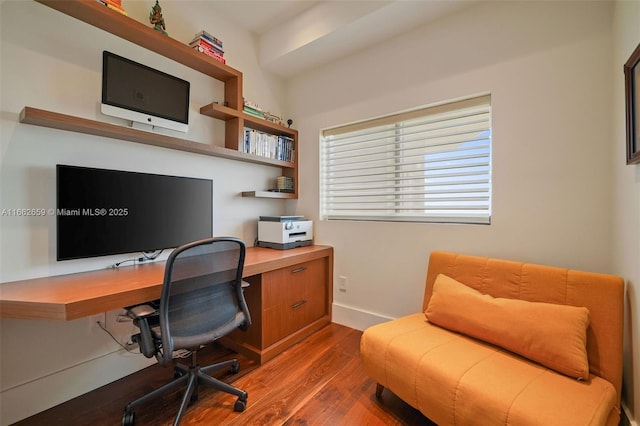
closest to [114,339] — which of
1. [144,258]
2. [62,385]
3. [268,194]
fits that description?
[62,385]

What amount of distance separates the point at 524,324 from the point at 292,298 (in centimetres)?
157

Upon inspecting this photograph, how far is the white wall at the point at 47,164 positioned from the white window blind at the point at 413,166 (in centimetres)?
157

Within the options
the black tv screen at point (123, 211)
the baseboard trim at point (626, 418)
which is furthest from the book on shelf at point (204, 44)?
the baseboard trim at point (626, 418)

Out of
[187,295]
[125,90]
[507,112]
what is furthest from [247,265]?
[507,112]

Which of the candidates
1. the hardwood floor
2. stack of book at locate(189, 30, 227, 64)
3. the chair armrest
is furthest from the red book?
the hardwood floor

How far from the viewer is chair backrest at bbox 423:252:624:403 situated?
4.23 feet

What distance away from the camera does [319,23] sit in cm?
232

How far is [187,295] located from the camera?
1422 mm

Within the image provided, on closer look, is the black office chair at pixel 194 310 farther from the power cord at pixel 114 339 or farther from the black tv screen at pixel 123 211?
the black tv screen at pixel 123 211

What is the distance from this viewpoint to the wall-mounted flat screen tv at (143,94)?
1.71 meters

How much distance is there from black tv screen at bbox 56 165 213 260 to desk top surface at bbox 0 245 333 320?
148 mm

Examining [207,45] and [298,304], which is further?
[298,304]

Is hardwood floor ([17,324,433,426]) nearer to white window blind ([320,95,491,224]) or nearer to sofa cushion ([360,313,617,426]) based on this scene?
sofa cushion ([360,313,617,426])

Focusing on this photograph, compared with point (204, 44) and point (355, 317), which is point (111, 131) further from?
point (355, 317)
